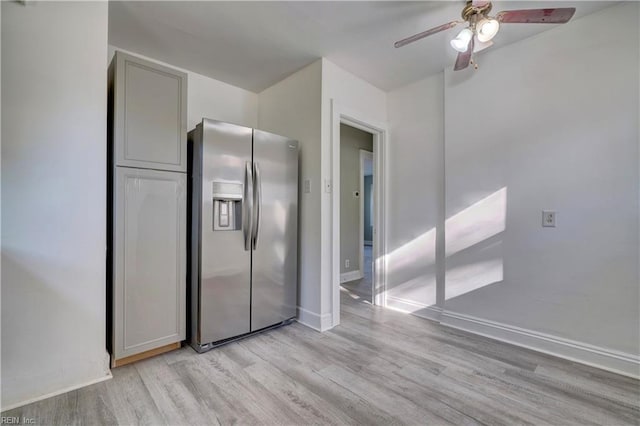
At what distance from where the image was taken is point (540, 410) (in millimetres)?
1627

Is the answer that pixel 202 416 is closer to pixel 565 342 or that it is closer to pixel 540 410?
pixel 540 410

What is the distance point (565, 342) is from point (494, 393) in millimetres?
974

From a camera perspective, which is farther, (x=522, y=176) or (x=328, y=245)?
(x=328, y=245)

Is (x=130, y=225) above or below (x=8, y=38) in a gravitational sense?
below

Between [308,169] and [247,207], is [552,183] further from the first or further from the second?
[247,207]

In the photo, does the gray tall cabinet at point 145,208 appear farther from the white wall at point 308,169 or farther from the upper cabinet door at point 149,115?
the white wall at point 308,169

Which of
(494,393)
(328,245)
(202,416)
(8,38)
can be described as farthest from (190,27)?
(494,393)

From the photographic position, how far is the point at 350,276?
15.7ft

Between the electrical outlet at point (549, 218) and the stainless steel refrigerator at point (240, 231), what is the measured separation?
220 cm

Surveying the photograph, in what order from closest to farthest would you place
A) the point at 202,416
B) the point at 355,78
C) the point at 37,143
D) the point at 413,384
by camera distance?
1. the point at 202,416
2. the point at 37,143
3. the point at 413,384
4. the point at 355,78

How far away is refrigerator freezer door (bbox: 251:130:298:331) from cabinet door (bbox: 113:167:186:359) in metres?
0.63

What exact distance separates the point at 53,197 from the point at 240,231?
125 centimetres

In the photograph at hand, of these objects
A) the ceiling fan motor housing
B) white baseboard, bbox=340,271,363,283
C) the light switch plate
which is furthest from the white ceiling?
white baseboard, bbox=340,271,363,283

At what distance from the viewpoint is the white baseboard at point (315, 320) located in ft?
8.95
